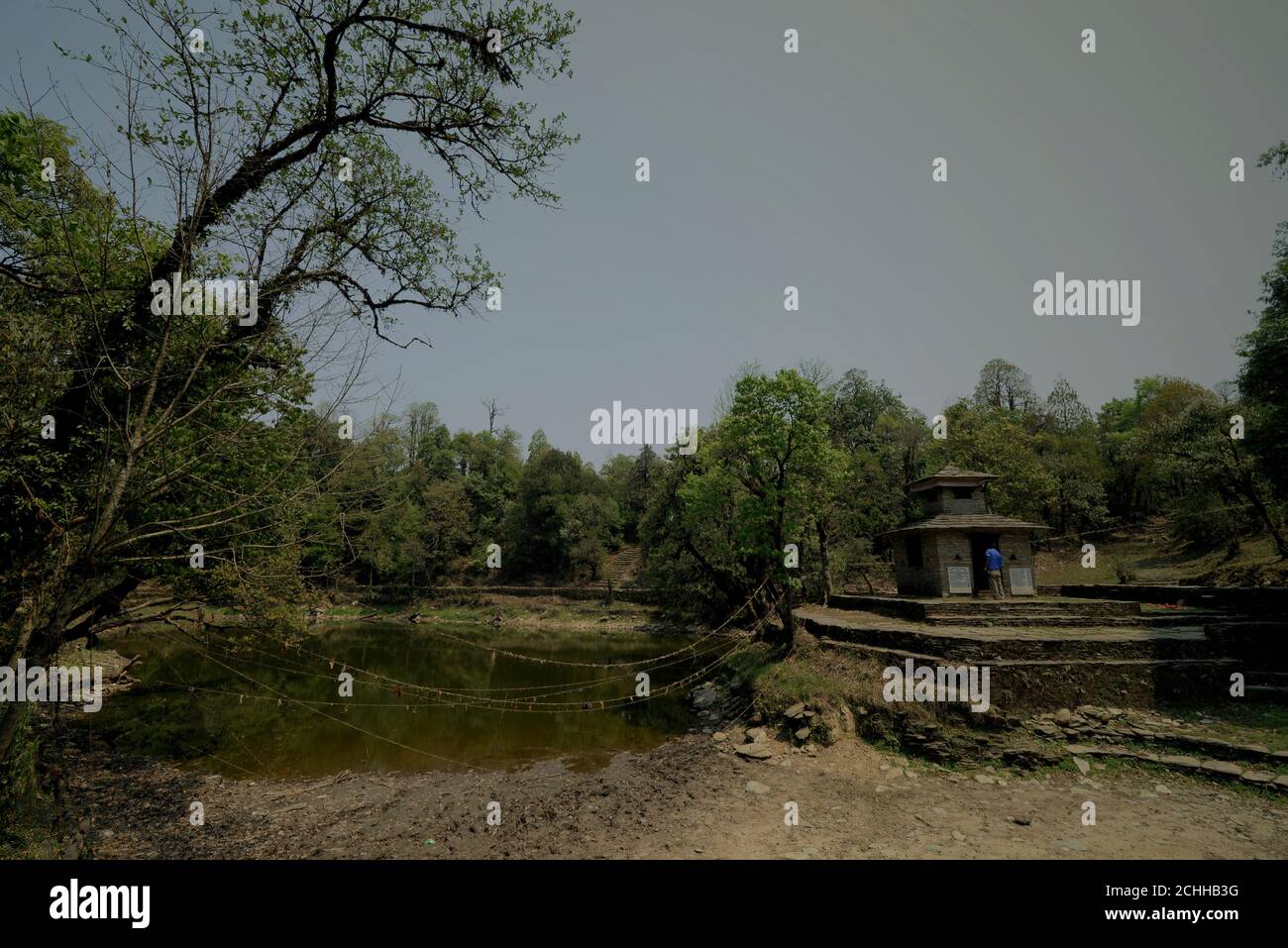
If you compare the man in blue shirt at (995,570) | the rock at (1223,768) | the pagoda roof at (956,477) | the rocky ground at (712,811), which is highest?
the pagoda roof at (956,477)

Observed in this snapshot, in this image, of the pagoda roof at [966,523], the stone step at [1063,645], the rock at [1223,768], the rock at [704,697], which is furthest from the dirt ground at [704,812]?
the pagoda roof at [966,523]

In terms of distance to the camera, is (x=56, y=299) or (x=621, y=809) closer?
(x=56, y=299)

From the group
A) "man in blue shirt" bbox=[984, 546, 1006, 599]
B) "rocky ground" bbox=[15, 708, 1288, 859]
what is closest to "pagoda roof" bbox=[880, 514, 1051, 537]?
"man in blue shirt" bbox=[984, 546, 1006, 599]

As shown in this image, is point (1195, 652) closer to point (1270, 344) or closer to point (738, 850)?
point (738, 850)

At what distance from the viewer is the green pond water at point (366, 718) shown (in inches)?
510

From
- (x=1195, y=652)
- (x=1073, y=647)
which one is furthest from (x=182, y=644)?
(x=1195, y=652)

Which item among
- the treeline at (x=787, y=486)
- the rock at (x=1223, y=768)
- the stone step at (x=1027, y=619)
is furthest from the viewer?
the treeline at (x=787, y=486)

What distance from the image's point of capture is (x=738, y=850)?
26.3 ft

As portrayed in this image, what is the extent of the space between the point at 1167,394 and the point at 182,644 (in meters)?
64.4

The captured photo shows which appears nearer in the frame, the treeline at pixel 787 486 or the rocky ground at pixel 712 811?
the rocky ground at pixel 712 811

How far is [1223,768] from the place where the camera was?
Answer: 28.1 ft

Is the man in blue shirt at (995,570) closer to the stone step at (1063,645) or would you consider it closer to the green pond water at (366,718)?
the stone step at (1063,645)

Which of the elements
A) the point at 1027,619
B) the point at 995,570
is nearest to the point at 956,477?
the point at 995,570

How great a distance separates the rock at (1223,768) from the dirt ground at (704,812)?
→ 0.67 feet
